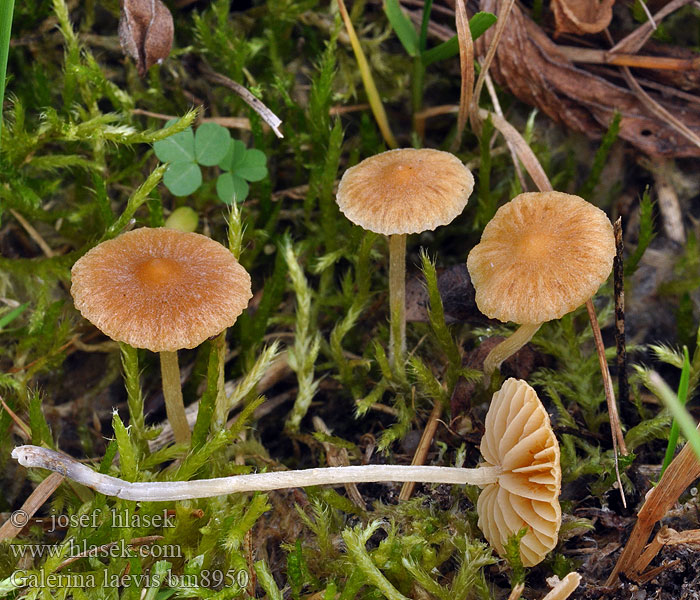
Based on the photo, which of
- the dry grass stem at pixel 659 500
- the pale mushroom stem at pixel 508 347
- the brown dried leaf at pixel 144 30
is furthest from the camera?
the brown dried leaf at pixel 144 30

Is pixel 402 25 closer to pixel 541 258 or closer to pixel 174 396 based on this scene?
pixel 541 258

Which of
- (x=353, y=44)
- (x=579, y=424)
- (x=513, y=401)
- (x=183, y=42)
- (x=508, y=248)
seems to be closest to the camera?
(x=513, y=401)

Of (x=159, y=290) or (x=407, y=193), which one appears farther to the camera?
(x=407, y=193)

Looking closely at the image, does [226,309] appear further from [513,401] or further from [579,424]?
[579,424]

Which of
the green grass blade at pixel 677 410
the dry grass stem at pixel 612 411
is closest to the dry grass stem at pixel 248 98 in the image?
the dry grass stem at pixel 612 411

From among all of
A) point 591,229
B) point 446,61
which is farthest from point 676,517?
point 446,61

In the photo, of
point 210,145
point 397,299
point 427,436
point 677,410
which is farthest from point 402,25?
point 677,410

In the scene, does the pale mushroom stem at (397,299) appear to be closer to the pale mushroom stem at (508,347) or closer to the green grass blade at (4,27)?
the pale mushroom stem at (508,347)
